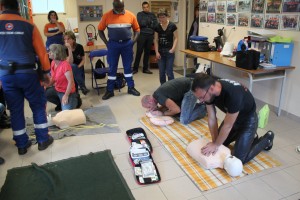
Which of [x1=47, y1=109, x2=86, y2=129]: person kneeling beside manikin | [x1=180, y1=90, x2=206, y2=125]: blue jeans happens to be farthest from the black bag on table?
[x1=47, y1=109, x2=86, y2=129]: person kneeling beside manikin

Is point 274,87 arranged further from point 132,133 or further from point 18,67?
point 18,67

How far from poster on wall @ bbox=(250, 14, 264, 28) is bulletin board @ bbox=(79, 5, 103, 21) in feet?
11.4

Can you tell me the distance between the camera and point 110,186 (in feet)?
7.36

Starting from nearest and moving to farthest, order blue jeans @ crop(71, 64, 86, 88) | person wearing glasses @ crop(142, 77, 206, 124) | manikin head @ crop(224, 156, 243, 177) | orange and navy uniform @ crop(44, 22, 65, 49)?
manikin head @ crop(224, 156, 243, 177), person wearing glasses @ crop(142, 77, 206, 124), blue jeans @ crop(71, 64, 86, 88), orange and navy uniform @ crop(44, 22, 65, 49)

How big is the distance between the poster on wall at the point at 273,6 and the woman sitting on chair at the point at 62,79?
2.88 metres

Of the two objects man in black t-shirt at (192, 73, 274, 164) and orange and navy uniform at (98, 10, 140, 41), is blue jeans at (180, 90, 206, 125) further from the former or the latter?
orange and navy uniform at (98, 10, 140, 41)

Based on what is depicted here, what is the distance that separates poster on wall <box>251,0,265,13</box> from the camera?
12.3 ft

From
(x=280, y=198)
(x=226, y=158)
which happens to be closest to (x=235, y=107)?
(x=226, y=158)

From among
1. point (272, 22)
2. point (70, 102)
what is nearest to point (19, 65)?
point (70, 102)

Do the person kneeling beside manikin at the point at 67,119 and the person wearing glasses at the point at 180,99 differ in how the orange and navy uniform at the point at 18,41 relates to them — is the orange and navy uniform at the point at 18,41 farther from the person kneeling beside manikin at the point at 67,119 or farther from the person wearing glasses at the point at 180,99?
the person wearing glasses at the point at 180,99

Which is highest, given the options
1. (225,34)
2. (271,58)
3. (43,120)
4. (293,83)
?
(225,34)

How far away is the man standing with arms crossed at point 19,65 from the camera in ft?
7.94

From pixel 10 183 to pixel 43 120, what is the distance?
72cm

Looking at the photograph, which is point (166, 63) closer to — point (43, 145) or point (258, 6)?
point (258, 6)
